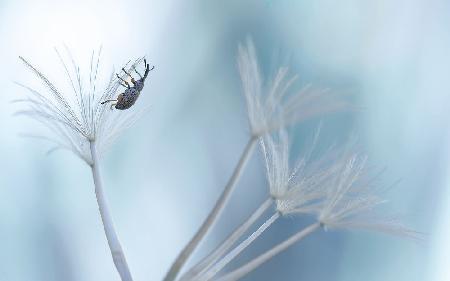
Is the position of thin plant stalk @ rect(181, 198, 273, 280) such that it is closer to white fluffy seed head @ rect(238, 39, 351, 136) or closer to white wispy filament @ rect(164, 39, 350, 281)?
white wispy filament @ rect(164, 39, 350, 281)

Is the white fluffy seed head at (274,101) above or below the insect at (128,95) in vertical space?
below

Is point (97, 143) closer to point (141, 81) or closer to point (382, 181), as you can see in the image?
point (141, 81)

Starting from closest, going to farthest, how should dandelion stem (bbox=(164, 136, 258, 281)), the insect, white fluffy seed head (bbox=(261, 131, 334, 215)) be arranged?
dandelion stem (bbox=(164, 136, 258, 281)) → white fluffy seed head (bbox=(261, 131, 334, 215)) → the insect

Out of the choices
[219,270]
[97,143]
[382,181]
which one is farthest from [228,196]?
[382,181]

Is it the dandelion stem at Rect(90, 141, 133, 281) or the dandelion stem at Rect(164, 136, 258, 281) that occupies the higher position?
the dandelion stem at Rect(90, 141, 133, 281)

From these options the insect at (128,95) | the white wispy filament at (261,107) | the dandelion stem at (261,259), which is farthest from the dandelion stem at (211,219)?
the insect at (128,95)

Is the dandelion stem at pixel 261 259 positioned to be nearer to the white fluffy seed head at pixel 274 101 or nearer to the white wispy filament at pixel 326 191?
the white wispy filament at pixel 326 191

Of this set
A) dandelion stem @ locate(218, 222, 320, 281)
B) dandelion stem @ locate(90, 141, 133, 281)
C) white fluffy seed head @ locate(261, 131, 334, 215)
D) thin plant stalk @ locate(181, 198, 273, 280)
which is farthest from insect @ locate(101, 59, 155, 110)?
dandelion stem @ locate(218, 222, 320, 281)

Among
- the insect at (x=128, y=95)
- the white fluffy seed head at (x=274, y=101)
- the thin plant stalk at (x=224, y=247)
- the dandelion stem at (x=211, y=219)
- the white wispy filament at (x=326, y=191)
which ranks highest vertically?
the insect at (x=128, y=95)
